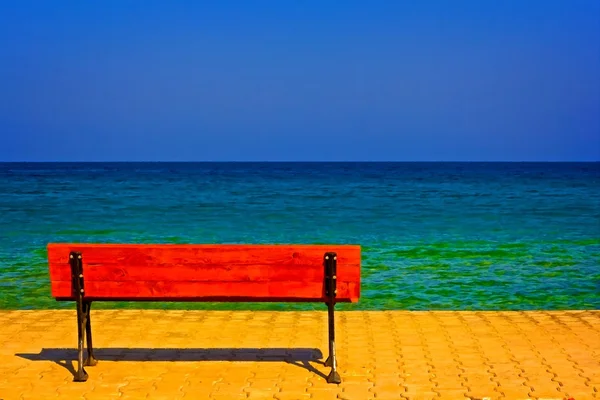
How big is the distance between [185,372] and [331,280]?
5.06 feet

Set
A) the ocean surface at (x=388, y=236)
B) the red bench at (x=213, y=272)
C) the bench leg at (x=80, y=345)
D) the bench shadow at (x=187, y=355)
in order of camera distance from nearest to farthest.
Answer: the red bench at (x=213, y=272) < the bench leg at (x=80, y=345) < the bench shadow at (x=187, y=355) < the ocean surface at (x=388, y=236)

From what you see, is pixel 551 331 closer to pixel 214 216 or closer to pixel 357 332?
pixel 357 332

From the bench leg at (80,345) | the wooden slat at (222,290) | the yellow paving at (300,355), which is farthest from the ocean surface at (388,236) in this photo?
the wooden slat at (222,290)

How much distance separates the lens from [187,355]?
6.93 m

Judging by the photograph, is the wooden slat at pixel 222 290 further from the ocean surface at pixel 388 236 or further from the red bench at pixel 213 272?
the ocean surface at pixel 388 236

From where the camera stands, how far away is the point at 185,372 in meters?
6.31

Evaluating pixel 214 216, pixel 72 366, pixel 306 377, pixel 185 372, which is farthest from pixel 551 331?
pixel 214 216

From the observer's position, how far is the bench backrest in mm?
5785

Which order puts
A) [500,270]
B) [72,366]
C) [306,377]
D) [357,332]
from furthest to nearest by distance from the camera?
[500,270]
[357,332]
[72,366]
[306,377]

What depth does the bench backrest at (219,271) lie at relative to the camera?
5785 mm

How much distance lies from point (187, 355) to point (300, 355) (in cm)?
103

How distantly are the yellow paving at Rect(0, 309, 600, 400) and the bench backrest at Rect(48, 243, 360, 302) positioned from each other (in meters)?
0.72

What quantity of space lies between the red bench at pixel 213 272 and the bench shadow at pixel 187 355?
103cm

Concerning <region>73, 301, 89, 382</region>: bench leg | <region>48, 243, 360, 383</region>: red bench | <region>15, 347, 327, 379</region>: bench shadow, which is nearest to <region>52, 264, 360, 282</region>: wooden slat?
<region>48, 243, 360, 383</region>: red bench
